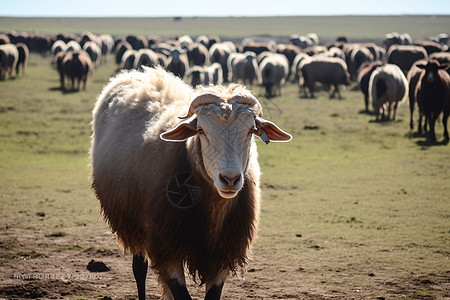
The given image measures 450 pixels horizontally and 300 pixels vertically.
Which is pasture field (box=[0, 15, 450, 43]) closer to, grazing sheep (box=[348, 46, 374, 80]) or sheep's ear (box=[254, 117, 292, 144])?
grazing sheep (box=[348, 46, 374, 80])

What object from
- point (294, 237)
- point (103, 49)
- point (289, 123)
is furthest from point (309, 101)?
point (103, 49)

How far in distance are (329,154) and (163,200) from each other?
35.3 feet

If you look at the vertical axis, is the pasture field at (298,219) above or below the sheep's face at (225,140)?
below

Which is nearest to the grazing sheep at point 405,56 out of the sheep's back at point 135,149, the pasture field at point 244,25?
the sheep's back at point 135,149

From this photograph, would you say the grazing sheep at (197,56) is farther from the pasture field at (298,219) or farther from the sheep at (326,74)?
the pasture field at (298,219)

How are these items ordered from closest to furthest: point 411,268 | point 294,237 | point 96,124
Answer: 1. point 96,124
2. point 411,268
3. point 294,237

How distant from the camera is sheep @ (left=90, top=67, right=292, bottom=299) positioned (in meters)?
4.28

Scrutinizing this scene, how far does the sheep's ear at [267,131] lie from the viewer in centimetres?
452

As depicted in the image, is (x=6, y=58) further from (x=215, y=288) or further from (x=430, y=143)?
(x=215, y=288)

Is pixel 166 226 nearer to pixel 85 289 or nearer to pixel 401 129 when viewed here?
pixel 85 289

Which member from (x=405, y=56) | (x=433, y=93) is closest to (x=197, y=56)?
(x=405, y=56)

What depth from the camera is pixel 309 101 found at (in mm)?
26562

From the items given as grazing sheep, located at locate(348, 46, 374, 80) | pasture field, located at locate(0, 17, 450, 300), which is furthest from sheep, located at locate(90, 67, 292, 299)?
grazing sheep, located at locate(348, 46, 374, 80)

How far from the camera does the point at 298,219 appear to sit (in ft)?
29.8
